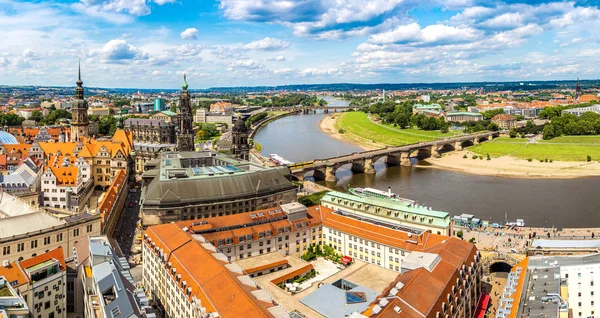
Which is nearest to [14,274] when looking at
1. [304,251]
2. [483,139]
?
[304,251]

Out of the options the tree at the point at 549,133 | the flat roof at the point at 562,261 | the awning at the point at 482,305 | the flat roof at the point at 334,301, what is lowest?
the awning at the point at 482,305

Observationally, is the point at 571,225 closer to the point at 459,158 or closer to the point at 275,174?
the point at 275,174

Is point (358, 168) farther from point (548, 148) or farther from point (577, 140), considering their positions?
point (577, 140)

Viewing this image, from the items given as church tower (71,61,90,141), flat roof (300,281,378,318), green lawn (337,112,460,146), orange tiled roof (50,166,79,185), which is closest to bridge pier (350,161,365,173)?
green lawn (337,112,460,146)

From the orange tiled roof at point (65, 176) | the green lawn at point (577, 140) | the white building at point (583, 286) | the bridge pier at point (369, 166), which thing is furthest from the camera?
the green lawn at point (577, 140)

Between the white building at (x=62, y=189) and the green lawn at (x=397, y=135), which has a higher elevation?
the green lawn at (x=397, y=135)

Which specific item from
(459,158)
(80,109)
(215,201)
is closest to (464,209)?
(215,201)

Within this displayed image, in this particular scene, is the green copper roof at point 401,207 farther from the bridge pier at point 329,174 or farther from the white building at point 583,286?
the bridge pier at point 329,174

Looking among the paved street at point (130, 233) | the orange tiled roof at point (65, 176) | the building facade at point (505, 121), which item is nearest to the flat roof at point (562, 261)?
the paved street at point (130, 233)

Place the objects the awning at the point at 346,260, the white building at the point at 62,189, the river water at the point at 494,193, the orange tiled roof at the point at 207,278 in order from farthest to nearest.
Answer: the river water at the point at 494,193 → the white building at the point at 62,189 → the awning at the point at 346,260 → the orange tiled roof at the point at 207,278
